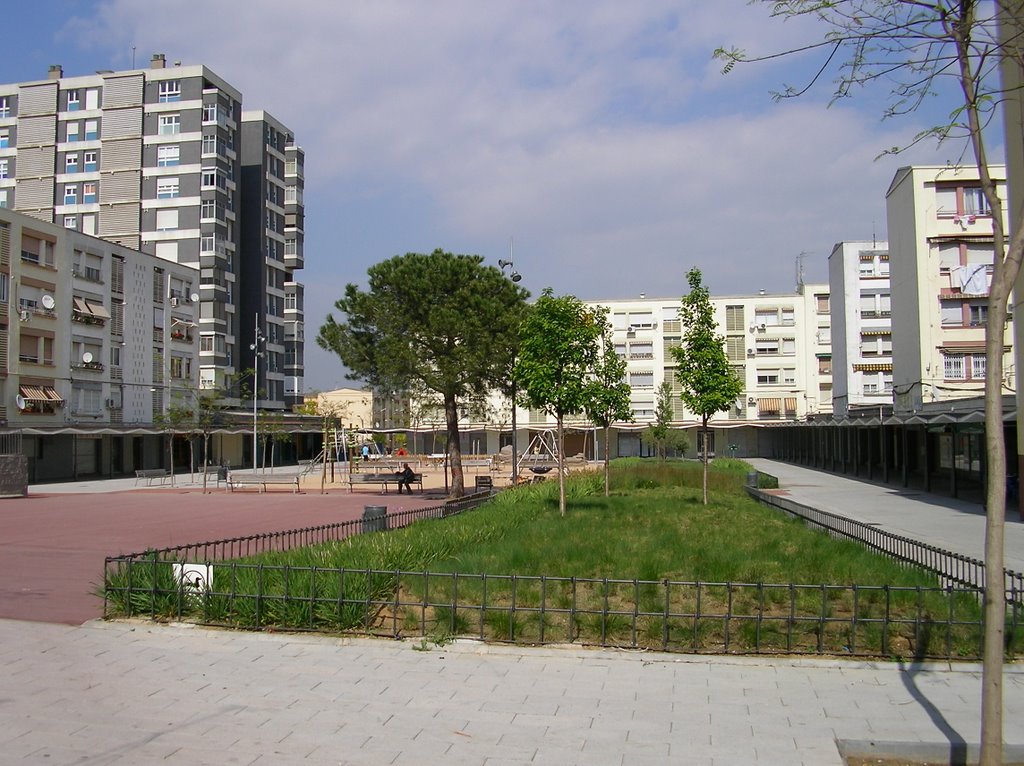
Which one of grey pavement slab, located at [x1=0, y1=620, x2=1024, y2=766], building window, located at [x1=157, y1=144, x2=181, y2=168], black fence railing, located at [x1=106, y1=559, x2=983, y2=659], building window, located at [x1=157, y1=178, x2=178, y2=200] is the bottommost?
grey pavement slab, located at [x1=0, y1=620, x2=1024, y2=766]

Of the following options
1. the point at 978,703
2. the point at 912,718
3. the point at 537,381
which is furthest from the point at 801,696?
the point at 537,381

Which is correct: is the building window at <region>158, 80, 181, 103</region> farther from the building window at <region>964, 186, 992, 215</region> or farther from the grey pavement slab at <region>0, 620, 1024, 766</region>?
the grey pavement slab at <region>0, 620, 1024, 766</region>

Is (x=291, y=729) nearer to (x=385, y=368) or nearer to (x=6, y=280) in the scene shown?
(x=385, y=368)

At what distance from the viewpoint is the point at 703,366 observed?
21.8 m

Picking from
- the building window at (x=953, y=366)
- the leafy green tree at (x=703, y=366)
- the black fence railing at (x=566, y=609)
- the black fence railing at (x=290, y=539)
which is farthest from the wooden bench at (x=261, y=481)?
the building window at (x=953, y=366)

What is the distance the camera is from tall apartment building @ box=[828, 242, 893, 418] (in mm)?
59688

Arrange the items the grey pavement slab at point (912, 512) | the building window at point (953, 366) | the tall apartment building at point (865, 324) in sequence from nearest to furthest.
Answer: the grey pavement slab at point (912, 512)
the building window at point (953, 366)
the tall apartment building at point (865, 324)

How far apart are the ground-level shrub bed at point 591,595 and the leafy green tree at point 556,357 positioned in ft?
19.3

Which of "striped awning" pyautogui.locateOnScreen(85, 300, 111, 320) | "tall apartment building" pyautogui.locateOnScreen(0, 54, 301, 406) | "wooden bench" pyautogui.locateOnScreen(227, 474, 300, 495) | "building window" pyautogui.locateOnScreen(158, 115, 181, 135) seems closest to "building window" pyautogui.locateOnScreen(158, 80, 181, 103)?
"tall apartment building" pyautogui.locateOnScreen(0, 54, 301, 406)

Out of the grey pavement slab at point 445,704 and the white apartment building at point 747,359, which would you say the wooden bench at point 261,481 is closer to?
the grey pavement slab at point 445,704

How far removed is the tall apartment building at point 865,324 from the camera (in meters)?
59.7

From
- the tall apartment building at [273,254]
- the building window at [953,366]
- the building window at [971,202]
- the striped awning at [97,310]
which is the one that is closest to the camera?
the building window at [971,202]

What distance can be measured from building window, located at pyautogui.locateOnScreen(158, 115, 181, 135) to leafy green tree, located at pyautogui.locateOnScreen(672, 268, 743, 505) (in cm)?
4916

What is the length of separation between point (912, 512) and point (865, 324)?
3843 centimetres
